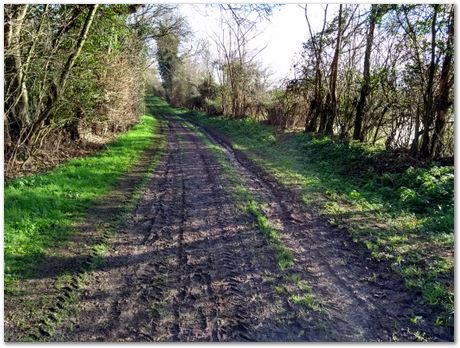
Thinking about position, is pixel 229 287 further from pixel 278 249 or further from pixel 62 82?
pixel 62 82

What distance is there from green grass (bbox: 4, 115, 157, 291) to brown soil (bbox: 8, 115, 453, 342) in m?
0.94

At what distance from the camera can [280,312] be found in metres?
3.80

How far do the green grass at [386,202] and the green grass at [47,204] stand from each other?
176 inches

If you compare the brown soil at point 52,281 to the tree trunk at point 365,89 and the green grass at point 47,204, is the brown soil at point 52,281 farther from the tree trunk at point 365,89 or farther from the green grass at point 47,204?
the tree trunk at point 365,89

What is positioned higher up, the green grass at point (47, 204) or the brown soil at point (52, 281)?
the green grass at point (47, 204)

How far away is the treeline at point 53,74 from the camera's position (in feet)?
28.4

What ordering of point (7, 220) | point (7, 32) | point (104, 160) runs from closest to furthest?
1. point (7, 220)
2. point (7, 32)
3. point (104, 160)

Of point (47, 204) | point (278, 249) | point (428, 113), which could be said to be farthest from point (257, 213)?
point (428, 113)

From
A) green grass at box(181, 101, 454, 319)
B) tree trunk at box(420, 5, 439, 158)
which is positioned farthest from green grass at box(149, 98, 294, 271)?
tree trunk at box(420, 5, 439, 158)

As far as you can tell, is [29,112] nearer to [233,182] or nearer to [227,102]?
[233,182]

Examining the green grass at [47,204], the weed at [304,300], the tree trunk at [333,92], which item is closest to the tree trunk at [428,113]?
the tree trunk at [333,92]

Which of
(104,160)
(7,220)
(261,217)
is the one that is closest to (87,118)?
(104,160)

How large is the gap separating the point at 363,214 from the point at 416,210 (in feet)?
3.63

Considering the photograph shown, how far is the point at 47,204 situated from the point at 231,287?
4.10 meters
